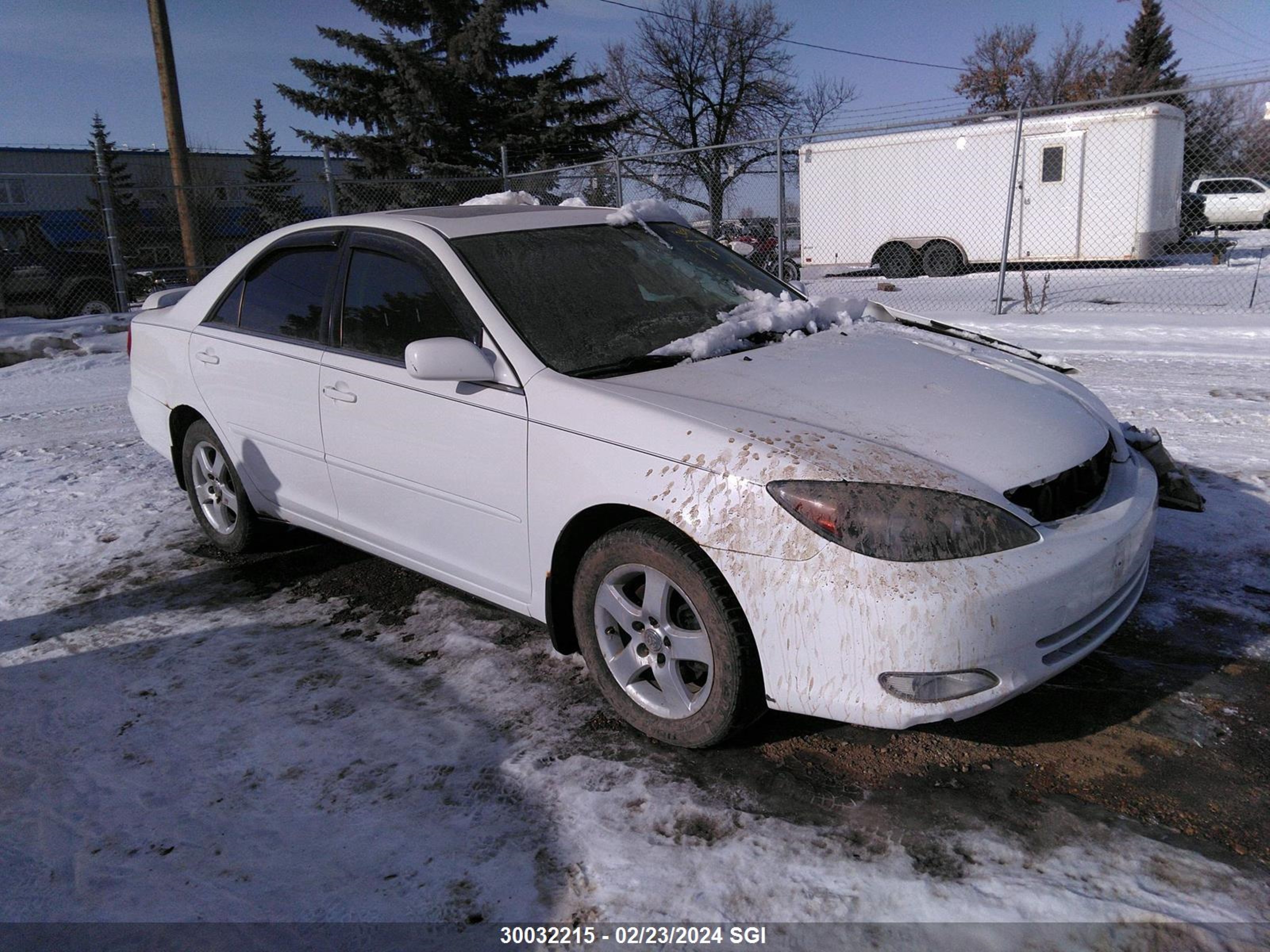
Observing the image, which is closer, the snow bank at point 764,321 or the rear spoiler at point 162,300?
the snow bank at point 764,321

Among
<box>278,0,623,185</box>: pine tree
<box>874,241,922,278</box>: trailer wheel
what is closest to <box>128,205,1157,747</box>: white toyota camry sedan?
<box>874,241,922,278</box>: trailer wheel

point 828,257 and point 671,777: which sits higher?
point 828,257

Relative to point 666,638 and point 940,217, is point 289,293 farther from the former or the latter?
point 940,217

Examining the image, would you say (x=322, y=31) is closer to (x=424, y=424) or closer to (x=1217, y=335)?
(x=1217, y=335)

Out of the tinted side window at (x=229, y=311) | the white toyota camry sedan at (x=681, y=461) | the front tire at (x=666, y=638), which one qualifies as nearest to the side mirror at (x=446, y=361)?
the white toyota camry sedan at (x=681, y=461)

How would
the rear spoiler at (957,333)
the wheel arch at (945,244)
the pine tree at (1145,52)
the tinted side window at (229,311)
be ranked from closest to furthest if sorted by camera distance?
the rear spoiler at (957,333), the tinted side window at (229,311), the wheel arch at (945,244), the pine tree at (1145,52)

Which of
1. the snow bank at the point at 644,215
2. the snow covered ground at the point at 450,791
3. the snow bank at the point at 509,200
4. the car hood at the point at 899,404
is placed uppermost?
the snow bank at the point at 509,200

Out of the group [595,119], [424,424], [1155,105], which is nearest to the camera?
[424,424]

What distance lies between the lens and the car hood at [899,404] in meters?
2.62

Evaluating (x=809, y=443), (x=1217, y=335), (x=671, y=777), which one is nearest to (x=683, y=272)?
(x=809, y=443)

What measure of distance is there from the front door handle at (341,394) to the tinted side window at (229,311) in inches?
37.3

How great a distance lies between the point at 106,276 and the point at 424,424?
15.6m

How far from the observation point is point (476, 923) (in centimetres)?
220

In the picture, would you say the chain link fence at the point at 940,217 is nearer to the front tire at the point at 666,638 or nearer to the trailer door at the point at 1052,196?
the trailer door at the point at 1052,196
